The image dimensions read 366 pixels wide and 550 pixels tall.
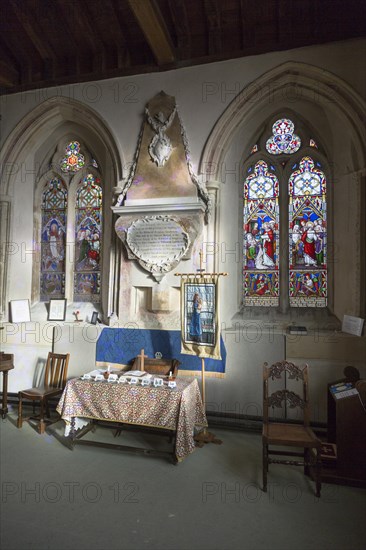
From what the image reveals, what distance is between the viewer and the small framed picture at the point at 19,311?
220 inches

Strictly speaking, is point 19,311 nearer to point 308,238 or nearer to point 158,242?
point 158,242

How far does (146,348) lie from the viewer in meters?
4.80

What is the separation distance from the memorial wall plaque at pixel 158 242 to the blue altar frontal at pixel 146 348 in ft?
2.40

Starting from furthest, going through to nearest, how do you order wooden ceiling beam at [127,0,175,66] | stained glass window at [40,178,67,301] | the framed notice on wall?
stained glass window at [40,178,67,301], the framed notice on wall, wooden ceiling beam at [127,0,175,66]

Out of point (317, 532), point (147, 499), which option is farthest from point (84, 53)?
point (317, 532)

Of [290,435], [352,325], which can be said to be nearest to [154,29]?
[352,325]

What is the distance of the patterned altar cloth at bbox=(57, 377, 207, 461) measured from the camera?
361cm

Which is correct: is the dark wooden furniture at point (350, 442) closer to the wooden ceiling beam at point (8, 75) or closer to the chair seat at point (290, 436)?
the chair seat at point (290, 436)

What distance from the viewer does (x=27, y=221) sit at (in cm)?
589

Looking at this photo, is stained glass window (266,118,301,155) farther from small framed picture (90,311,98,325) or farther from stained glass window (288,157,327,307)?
small framed picture (90,311,98,325)

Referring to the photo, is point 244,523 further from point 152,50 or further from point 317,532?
point 152,50

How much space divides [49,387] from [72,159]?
336 cm

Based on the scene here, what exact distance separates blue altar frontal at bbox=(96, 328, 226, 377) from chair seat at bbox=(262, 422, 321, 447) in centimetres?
122

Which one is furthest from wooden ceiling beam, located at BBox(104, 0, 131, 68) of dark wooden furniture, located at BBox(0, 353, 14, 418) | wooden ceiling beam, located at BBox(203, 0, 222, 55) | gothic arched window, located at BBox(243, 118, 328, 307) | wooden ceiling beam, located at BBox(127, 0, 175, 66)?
dark wooden furniture, located at BBox(0, 353, 14, 418)
